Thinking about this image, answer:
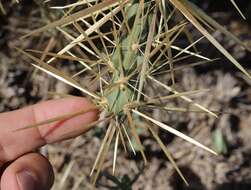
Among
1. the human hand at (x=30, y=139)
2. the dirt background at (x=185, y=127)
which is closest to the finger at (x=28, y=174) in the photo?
the human hand at (x=30, y=139)

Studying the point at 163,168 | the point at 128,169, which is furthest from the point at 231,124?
the point at 128,169

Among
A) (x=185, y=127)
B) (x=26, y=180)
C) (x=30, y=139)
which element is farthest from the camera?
(x=185, y=127)

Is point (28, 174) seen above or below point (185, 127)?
above

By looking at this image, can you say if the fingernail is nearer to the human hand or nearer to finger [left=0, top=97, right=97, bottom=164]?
the human hand

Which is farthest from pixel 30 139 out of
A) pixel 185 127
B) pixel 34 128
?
pixel 185 127

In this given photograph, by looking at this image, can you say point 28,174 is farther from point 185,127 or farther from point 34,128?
point 185,127

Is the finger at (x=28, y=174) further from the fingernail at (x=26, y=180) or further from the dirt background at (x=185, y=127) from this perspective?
the dirt background at (x=185, y=127)

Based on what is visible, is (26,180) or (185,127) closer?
(26,180)

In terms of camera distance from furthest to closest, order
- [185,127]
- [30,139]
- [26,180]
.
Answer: [185,127] → [30,139] → [26,180]
